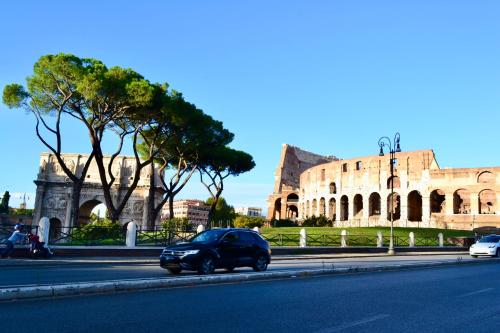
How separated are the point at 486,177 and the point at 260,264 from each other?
149 ft

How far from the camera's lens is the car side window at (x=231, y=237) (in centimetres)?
1278

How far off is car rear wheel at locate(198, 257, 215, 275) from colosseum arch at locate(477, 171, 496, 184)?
4606 centimetres

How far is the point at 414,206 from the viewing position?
5797cm

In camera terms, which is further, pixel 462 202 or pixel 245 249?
pixel 462 202

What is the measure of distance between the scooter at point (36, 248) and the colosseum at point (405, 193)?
3806cm

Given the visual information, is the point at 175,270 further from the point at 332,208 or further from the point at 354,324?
the point at 332,208

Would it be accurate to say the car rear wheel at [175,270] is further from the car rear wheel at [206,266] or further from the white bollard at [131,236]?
the white bollard at [131,236]

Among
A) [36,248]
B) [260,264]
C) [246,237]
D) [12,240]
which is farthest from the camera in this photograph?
[36,248]

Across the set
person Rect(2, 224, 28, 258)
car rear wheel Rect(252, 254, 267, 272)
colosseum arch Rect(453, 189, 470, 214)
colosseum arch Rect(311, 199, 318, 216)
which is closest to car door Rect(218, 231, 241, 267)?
car rear wheel Rect(252, 254, 267, 272)

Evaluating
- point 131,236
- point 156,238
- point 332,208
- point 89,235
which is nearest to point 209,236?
point 131,236

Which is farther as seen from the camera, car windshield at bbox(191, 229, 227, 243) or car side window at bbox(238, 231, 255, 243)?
car side window at bbox(238, 231, 255, 243)

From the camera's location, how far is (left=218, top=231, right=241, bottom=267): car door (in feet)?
40.8

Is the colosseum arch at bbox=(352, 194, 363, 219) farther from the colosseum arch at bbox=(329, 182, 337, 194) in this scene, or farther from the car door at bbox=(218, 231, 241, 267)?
the car door at bbox=(218, 231, 241, 267)

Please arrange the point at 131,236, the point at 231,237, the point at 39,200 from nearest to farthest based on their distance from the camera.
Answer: the point at 231,237, the point at 131,236, the point at 39,200
